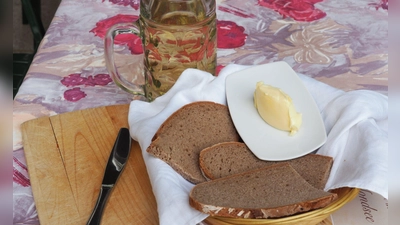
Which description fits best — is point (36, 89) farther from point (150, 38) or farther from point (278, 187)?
→ point (278, 187)

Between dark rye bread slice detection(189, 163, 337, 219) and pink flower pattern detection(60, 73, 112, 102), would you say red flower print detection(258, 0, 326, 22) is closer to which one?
pink flower pattern detection(60, 73, 112, 102)

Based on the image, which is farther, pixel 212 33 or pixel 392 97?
pixel 212 33

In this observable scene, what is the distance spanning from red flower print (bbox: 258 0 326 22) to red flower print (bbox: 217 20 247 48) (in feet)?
0.35

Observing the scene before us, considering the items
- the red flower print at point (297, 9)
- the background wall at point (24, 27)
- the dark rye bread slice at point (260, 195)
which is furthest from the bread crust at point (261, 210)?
the background wall at point (24, 27)

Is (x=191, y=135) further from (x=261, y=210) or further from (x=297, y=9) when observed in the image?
(x=297, y=9)

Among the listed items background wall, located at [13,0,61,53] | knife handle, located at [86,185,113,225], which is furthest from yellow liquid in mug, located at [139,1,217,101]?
background wall, located at [13,0,61,53]

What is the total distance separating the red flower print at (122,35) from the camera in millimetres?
959

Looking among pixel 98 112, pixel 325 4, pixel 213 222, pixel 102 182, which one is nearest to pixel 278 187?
pixel 213 222

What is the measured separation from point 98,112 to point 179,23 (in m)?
0.18

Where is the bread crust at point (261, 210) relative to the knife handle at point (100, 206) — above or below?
above

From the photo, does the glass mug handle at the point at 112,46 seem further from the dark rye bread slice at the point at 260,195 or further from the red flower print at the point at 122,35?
the dark rye bread slice at the point at 260,195

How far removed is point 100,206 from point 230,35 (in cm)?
49

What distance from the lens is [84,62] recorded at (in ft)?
2.99

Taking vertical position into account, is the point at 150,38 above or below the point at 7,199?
below
